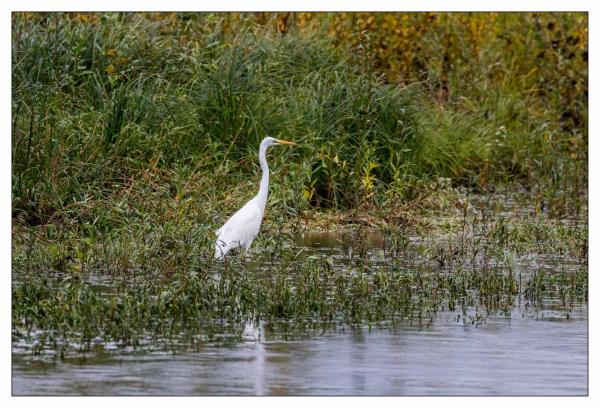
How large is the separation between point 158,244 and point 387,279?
1.77 meters

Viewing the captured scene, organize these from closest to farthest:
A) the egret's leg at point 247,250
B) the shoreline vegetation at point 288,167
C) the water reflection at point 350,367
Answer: the water reflection at point 350,367
the shoreline vegetation at point 288,167
the egret's leg at point 247,250

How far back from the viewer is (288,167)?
41.0 ft

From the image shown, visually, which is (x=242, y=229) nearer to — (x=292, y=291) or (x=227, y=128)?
(x=292, y=291)

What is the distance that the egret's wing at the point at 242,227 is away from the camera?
1004 centimetres

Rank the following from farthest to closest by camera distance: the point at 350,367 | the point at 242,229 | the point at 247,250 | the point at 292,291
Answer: the point at 247,250 < the point at 242,229 < the point at 292,291 < the point at 350,367

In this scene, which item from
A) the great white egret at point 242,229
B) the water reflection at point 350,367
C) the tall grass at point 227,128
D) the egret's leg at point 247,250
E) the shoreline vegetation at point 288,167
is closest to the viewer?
the water reflection at point 350,367

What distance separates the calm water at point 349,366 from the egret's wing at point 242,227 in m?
2.43

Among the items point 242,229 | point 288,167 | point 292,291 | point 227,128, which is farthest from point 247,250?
point 227,128

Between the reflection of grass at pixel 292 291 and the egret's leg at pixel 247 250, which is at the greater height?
the egret's leg at pixel 247 250

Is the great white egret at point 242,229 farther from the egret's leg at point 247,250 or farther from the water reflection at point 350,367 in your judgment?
the water reflection at point 350,367

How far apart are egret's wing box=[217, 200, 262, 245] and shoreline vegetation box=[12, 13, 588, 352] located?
26 centimetres

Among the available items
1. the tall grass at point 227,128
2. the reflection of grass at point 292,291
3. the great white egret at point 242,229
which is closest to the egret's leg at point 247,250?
the great white egret at point 242,229

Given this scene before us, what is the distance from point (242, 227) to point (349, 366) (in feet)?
11.4

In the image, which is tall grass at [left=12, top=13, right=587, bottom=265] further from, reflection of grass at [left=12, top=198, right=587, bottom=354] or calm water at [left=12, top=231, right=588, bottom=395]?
calm water at [left=12, top=231, right=588, bottom=395]
